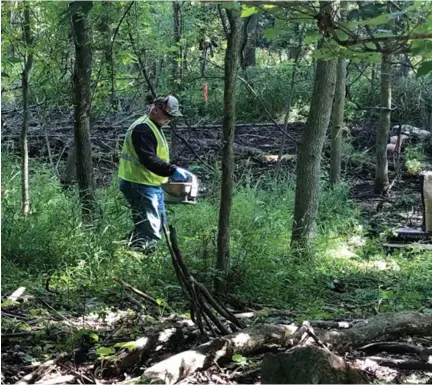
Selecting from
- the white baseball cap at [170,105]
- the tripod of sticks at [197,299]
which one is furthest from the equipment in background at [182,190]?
the tripod of sticks at [197,299]

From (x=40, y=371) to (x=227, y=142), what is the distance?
7.88 ft

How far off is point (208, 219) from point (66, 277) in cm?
274

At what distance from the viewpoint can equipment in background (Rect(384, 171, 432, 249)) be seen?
303 inches

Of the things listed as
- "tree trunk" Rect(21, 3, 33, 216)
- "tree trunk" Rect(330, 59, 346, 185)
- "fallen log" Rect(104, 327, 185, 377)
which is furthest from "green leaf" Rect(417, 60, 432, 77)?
"tree trunk" Rect(330, 59, 346, 185)

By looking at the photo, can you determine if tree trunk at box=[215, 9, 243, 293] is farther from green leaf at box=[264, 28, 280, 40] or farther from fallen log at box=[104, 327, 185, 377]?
fallen log at box=[104, 327, 185, 377]

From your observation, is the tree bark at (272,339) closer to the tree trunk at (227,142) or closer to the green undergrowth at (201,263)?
the green undergrowth at (201,263)

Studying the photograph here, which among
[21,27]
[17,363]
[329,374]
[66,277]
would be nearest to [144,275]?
[66,277]

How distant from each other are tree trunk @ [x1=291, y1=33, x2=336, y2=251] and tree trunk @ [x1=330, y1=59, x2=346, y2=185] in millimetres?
3226

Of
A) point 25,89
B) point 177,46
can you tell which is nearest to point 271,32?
point 25,89

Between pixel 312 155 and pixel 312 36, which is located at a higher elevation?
pixel 312 36

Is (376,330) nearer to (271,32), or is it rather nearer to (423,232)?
(271,32)

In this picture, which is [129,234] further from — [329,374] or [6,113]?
[6,113]

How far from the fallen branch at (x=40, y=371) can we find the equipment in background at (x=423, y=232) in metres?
5.54

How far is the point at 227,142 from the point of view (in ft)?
15.1
